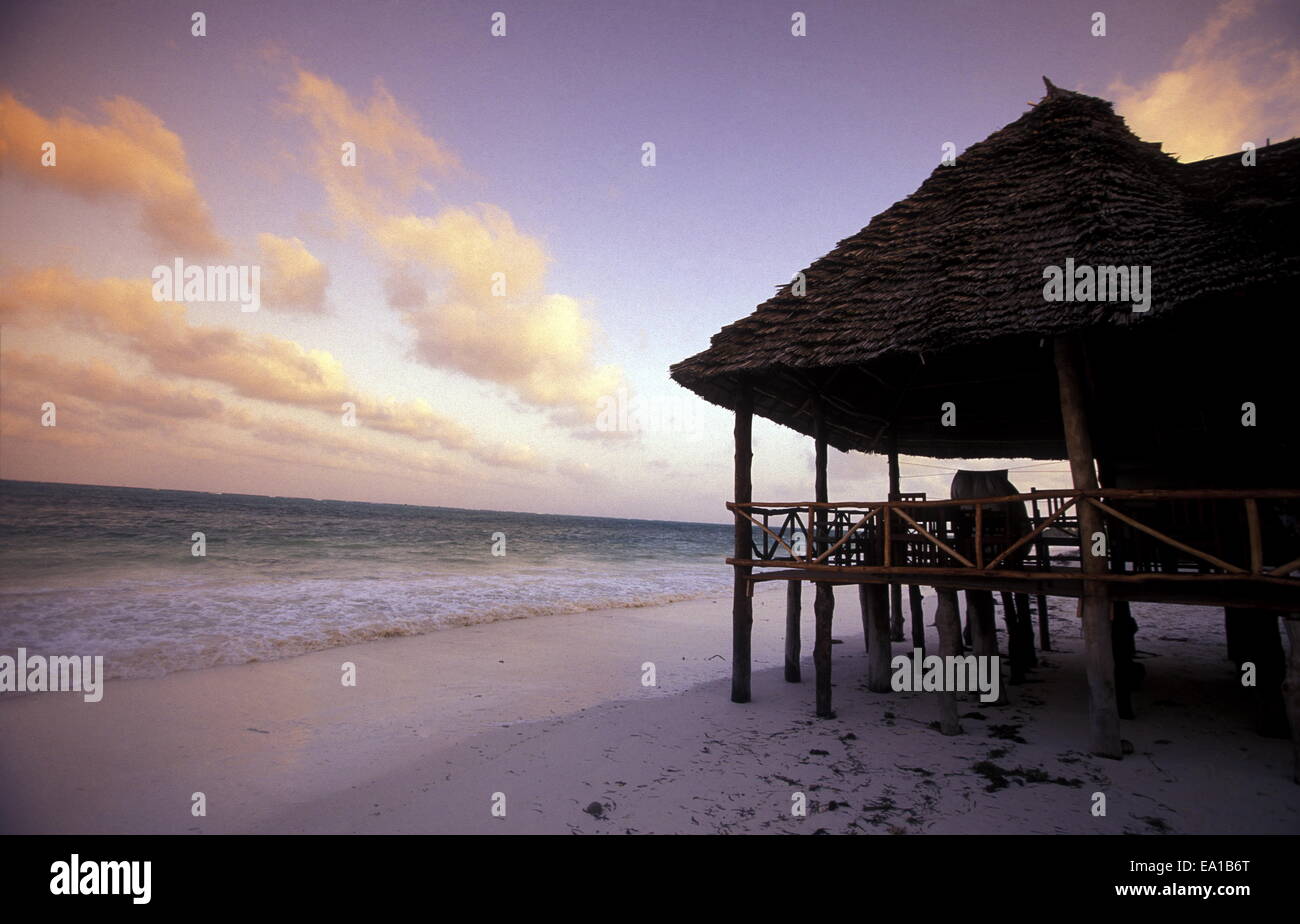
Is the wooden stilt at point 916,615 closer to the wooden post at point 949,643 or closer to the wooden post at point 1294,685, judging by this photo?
the wooden post at point 949,643

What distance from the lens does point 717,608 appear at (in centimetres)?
1991

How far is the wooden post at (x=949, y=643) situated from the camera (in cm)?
653

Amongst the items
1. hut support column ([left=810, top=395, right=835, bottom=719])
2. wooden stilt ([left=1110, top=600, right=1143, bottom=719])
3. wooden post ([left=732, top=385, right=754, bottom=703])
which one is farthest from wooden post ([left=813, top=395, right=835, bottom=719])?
wooden stilt ([left=1110, top=600, right=1143, bottom=719])

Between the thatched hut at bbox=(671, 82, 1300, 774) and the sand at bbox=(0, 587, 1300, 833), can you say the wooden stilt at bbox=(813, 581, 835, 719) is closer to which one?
the thatched hut at bbox=(671, 82, 1300, 774)

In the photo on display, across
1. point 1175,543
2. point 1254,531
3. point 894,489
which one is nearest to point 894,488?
point 894,489

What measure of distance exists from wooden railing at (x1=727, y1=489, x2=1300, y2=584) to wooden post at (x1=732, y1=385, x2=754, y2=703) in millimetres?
311

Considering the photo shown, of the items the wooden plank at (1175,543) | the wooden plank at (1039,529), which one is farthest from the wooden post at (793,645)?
the wooden plank at (1175,543)

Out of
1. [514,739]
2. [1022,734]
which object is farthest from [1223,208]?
[514,739]

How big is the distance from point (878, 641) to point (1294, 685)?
14.1ft

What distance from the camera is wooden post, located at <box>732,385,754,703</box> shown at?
26.6ft

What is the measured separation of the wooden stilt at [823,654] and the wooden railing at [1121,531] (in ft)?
2.02
